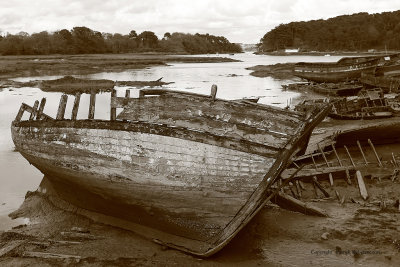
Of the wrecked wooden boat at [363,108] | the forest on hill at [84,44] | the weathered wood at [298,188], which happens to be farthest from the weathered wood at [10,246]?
the forest on hill at [84,44]

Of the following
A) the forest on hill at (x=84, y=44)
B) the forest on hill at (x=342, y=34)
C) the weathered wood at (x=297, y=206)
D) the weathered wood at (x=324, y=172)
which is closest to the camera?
the weathered wood at (x=297, y=206)

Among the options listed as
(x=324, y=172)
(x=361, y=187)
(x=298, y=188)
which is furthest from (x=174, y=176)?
(x=361, y=187)

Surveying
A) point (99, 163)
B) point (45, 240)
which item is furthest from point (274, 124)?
point (45, 240)

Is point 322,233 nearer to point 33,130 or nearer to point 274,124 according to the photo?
point 274,124

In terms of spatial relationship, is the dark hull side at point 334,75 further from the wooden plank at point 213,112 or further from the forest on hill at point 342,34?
the forest on hill at point 342,34

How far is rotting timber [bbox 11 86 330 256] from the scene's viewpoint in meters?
6.27

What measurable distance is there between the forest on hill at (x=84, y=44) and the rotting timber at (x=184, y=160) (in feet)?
338

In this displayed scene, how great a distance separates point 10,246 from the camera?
22.3ft

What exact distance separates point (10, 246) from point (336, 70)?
31.5 metres

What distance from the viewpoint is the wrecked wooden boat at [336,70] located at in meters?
31.4

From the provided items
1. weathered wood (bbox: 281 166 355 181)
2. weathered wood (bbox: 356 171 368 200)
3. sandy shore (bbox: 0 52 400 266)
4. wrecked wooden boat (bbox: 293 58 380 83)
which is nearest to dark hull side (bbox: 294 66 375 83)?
wrecked wooden boat (bbox: 293 58 380 83)

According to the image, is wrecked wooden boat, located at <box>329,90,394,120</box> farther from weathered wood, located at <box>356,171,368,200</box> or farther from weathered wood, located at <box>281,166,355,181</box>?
weathered wood, located at <box>356,171,368,200</box>

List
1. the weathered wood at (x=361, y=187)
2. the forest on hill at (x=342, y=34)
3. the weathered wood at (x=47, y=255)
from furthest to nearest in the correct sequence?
1. the forest on hill at (x=342, y=34)
2. the weathered wood at (x=361, y=187)
3. the weathered wood at (x=47, y=255)

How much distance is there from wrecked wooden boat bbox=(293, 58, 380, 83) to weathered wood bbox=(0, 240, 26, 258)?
29444mm
